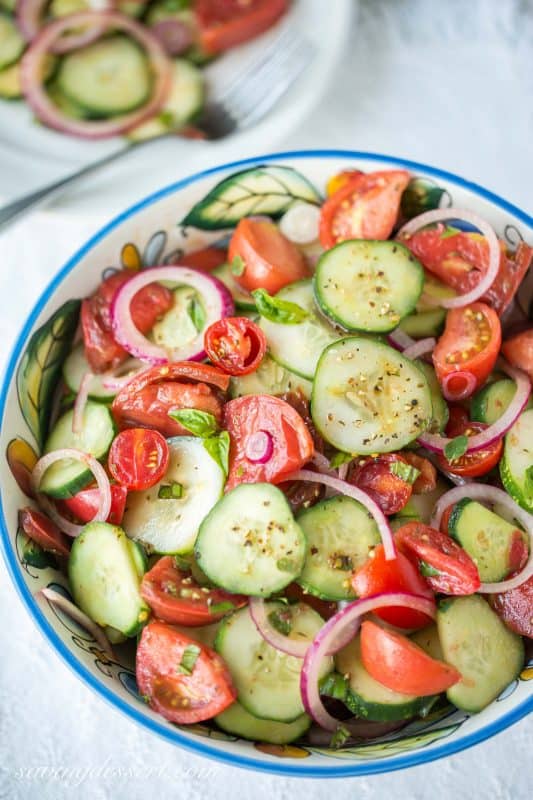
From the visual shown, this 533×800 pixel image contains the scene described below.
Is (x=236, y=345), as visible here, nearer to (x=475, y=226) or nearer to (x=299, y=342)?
(x=299, y=342)

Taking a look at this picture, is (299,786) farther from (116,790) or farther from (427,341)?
(427,341)

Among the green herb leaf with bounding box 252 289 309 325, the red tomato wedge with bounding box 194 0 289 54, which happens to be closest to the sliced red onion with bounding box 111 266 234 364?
the green herb leaf with bounding box 252 289 309 325

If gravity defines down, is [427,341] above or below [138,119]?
below

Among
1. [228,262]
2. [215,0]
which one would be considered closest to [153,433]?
[228,262]

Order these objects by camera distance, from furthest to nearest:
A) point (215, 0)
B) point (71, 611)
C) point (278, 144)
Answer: point (215, 0)
point (278, 144)
point (71, 611)

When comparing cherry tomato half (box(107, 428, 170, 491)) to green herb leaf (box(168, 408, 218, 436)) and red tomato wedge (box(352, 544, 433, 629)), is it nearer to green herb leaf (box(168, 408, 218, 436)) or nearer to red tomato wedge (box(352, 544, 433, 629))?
green herb leaf (box(168, 408, 218, 436))

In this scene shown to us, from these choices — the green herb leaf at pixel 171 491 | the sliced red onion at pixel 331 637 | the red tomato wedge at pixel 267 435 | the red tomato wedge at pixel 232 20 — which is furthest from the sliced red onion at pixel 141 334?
the red tomato wedge at pixel 232 20

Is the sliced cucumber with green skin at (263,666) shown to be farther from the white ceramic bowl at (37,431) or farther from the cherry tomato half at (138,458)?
the cherry tomato half at (138,458)

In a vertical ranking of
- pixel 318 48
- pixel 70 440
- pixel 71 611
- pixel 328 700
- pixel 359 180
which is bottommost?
pixel 328 700
